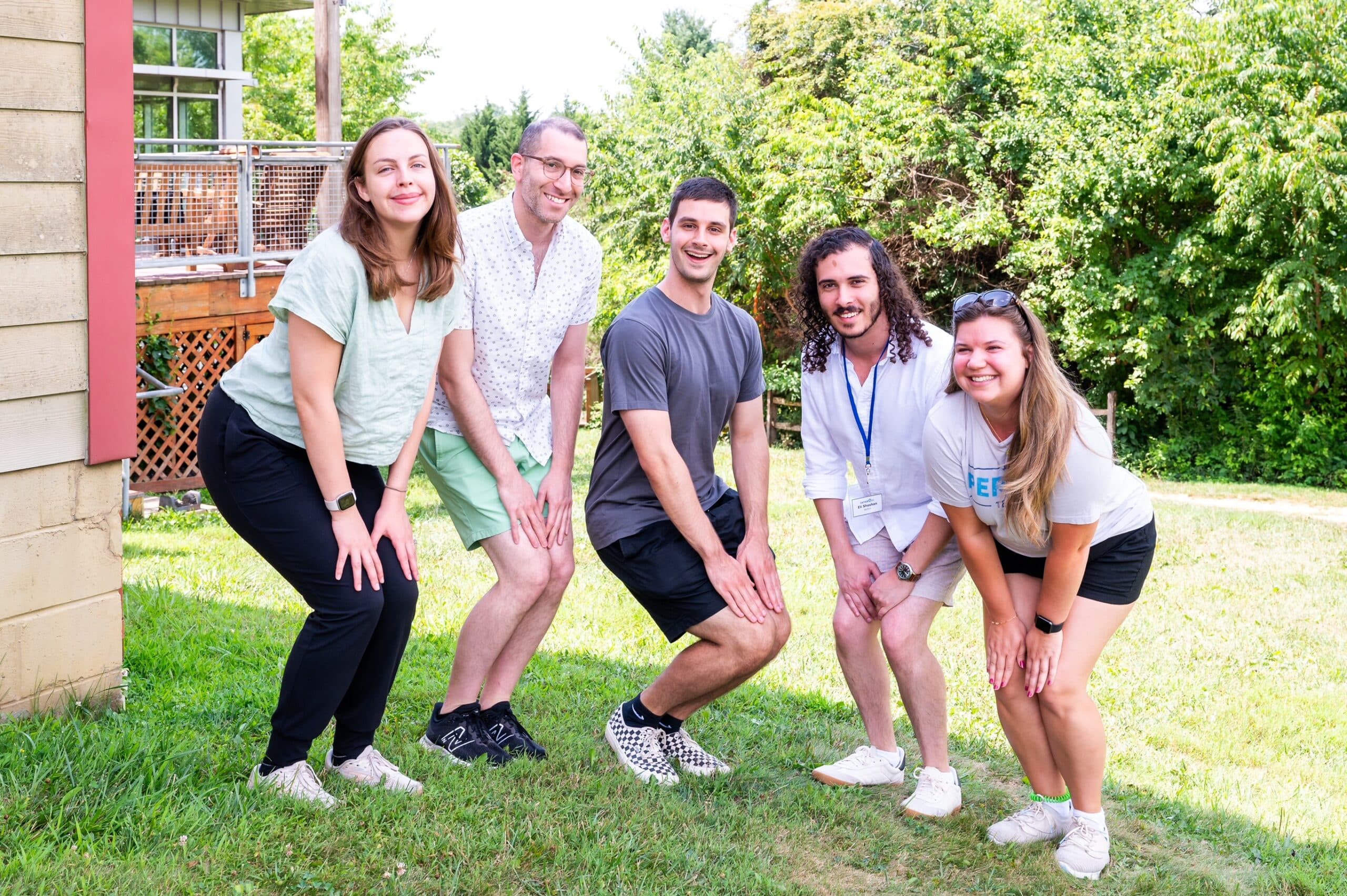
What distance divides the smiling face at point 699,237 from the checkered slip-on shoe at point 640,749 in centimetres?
158

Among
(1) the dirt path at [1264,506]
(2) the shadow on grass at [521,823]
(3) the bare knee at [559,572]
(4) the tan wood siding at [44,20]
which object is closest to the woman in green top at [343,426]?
(2) the shadow on grass at [521,823]

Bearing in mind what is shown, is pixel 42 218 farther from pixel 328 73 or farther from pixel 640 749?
pixel 328 73

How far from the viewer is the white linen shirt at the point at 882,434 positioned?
4.12 meters

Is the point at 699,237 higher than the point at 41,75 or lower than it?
lower

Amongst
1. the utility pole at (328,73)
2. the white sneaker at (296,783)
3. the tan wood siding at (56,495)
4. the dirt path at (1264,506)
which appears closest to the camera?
the white sneaker at (296,783)

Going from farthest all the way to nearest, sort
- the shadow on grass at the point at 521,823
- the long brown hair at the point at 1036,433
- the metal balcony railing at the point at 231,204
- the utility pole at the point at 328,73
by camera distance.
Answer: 1. the utility pole at the point at 328,73
2. the metal balcony railing at the point at 231,204
3. the long brown hair at the point at 1036,433
4. the shadow on grass at the point at 521,823

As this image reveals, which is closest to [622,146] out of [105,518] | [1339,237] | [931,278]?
[931,278]

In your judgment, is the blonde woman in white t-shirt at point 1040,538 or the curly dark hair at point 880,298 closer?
the blonde woman in white t-shirt at point 1040,538

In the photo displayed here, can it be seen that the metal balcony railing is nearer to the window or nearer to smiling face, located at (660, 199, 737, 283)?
the window

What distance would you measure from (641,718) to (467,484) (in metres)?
1.04

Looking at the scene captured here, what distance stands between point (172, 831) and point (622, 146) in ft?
82.5

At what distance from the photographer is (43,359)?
3.95 meters

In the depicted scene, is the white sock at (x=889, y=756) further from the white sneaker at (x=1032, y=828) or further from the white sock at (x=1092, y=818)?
the white sock at (x=1092, y=818)

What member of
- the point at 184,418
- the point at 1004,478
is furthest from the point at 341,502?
the point at 184,418
